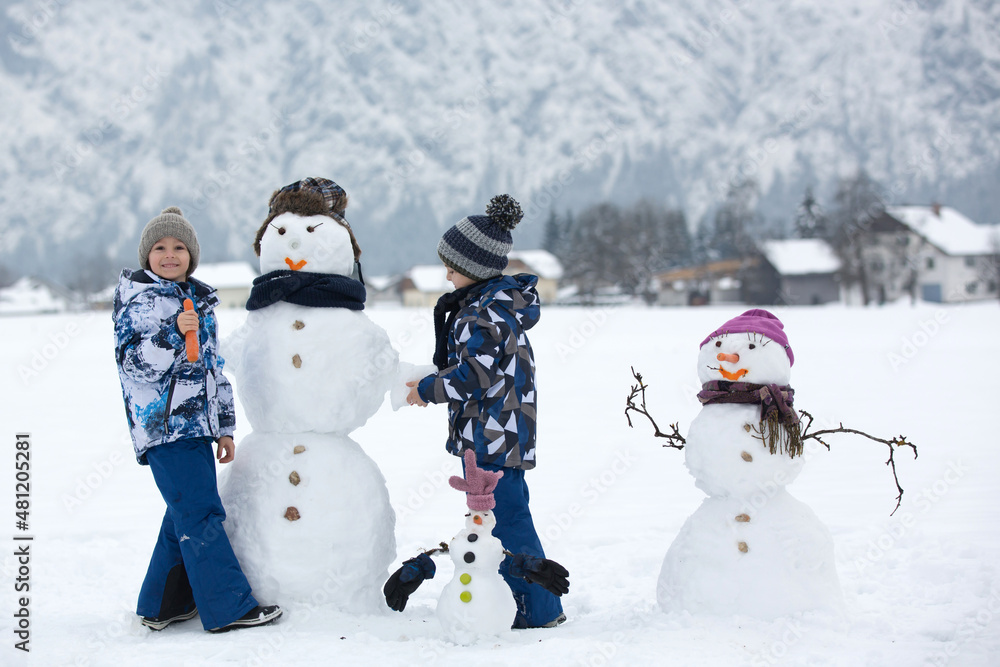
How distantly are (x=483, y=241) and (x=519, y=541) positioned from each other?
4.24ft

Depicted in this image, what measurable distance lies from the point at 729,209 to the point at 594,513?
1908 inches

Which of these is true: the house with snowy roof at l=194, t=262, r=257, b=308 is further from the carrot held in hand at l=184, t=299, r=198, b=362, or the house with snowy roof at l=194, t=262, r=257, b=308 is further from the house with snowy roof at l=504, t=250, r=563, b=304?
the carrot held in hand at l=184, t=299, r=198, b=362

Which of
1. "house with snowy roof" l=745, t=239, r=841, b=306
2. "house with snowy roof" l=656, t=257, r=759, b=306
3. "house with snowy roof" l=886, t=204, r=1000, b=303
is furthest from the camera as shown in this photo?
"house with snowy roof" l=656, t=257, r=759, b=306

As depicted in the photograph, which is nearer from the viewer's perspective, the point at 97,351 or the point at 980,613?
the point at 980,613

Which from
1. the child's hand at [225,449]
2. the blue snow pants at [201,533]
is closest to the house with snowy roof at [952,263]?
the child's hand at [225,449]

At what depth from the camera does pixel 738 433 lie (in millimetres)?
3051

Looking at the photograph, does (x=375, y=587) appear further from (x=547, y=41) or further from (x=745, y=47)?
(x=547, y=41)

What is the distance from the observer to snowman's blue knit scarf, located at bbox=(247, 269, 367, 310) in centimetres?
321

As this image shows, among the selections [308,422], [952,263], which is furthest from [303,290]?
[952,263]

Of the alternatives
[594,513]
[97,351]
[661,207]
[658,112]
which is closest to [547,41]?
[658,112]

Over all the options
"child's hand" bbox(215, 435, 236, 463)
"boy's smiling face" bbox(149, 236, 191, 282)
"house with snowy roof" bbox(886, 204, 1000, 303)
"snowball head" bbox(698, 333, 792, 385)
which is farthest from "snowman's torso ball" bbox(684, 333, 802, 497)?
"house with snowy roof" bbox(886, 204, 1000, 303)

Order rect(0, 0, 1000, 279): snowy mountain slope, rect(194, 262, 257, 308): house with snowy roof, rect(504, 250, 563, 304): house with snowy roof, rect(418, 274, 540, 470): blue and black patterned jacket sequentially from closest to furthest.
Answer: rect(418, 274, 540, 470): blue and black patterned jacket → rect(194, 262, 257, 308): house with snowy roof → rect(504, 250, 563, 304): house with snowy roof → rect(0, 0, 1000, 279): snowy mountain slope

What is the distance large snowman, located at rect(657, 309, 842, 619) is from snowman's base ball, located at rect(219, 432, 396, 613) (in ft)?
4.13

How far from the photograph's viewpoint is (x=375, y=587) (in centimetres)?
326
